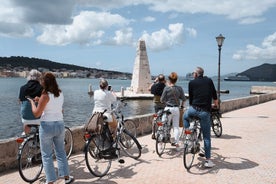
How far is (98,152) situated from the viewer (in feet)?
21.2

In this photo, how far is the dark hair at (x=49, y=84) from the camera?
502cm

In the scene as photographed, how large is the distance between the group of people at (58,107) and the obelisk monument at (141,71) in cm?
3973

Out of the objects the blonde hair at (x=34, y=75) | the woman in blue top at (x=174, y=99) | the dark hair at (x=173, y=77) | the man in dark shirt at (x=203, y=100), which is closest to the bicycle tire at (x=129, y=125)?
the woman in blue top at (x=174, y=99)

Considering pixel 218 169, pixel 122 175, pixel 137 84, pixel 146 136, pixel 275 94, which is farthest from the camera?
pixel 137 84

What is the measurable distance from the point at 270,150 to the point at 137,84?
41981 millimetres

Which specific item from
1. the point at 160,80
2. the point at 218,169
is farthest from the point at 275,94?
the point at 218,169

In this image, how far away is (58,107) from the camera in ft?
16.9

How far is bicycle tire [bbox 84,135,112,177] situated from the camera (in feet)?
20.2

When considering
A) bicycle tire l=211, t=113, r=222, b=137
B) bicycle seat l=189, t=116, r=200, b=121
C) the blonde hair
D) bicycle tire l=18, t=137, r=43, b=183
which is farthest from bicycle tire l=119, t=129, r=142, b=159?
bicycle tire l=211, t=113, r=222, b=137

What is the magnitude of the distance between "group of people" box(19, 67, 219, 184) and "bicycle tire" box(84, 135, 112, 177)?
63 cm

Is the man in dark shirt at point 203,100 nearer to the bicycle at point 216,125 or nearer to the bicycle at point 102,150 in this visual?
the bicycle at point 102,150

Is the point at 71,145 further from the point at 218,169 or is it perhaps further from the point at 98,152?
the point at 218,169

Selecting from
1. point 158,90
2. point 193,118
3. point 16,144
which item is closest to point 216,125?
point 158,90

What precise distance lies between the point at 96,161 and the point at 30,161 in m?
1.37
